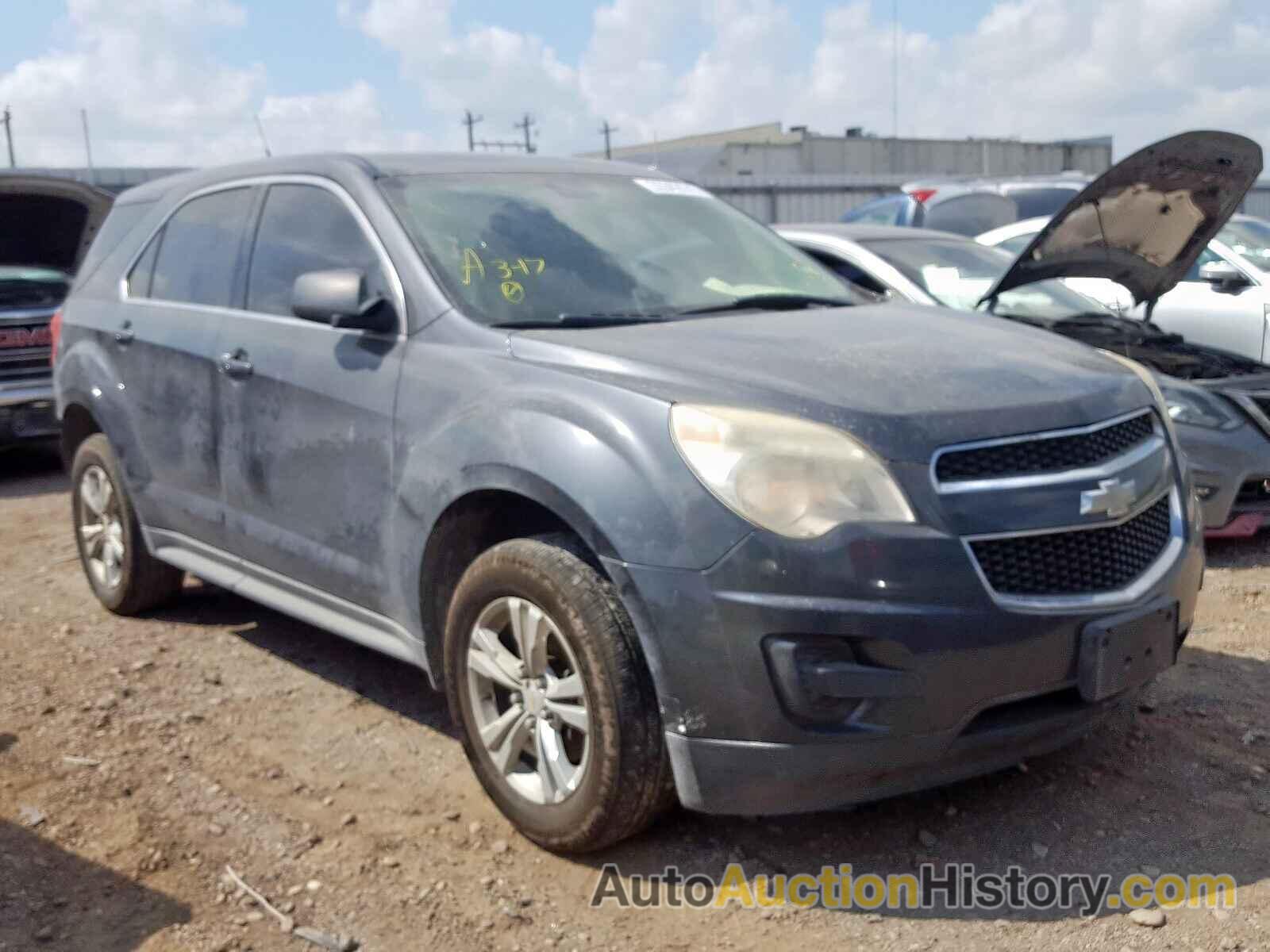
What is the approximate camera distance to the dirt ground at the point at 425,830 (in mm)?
3014

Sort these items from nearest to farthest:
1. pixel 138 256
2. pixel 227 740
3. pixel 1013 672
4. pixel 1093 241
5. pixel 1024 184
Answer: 1. pixel 1013 672
2. pixel 227 740
3. pixel 138 256
4. pixel 1093 241
5. pixel 1024 184

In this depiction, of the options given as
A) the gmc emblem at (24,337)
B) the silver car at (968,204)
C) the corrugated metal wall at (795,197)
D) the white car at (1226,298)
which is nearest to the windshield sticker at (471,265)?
the white car at (1226,298)

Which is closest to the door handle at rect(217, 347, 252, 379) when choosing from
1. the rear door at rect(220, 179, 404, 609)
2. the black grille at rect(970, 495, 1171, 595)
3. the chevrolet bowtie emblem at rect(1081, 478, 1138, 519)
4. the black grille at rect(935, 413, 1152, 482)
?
the rear door at rect(220, 179, 404, 609)

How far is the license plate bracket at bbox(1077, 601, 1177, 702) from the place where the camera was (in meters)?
3.04

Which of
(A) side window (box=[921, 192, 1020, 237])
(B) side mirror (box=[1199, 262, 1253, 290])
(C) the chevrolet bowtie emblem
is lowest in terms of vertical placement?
(C) the chevrolet bowtie emblem

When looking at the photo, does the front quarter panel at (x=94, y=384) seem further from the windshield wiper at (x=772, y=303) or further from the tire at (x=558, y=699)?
the windshield wiper at (x=772, y=303)

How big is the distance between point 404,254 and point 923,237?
4415 millimetres

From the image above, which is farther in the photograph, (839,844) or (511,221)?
(511,221)

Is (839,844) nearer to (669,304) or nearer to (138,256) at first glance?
(669,304)

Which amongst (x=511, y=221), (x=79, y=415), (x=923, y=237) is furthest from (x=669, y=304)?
(x=923, y=237)

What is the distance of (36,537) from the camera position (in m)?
7.31

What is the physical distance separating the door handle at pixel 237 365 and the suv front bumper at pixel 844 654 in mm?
1868

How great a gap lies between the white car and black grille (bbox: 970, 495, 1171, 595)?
5305 millimetres
